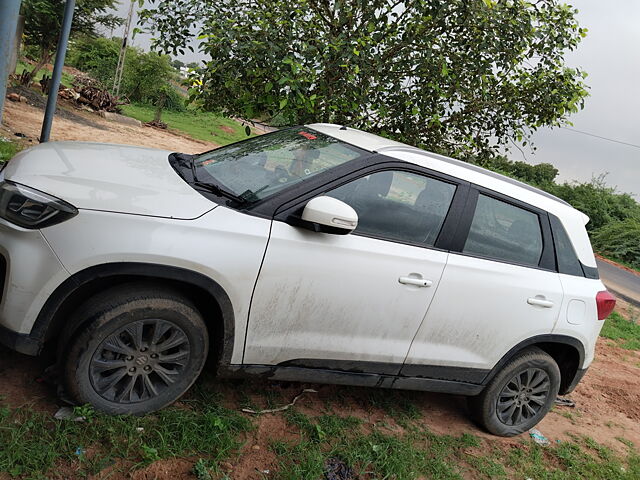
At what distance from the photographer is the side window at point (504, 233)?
362 centimetres

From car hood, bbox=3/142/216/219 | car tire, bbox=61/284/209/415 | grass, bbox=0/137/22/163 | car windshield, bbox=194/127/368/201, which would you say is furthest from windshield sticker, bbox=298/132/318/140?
grass, bbox=0/137/22/163

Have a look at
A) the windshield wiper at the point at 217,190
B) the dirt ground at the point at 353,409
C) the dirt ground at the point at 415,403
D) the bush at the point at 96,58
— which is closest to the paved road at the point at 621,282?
the dirt ground at the point at 415,403

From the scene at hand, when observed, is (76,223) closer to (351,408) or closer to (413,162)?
(413,162)

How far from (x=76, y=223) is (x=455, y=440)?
9.46 feet

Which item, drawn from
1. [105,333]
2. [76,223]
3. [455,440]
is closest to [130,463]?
[105,333]

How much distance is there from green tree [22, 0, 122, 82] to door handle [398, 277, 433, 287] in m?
17.1

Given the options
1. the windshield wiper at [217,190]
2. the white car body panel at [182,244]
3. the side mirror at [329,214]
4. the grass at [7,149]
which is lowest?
the grass at [7,149]

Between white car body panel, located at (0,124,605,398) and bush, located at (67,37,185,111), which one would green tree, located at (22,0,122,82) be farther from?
white car body panel, located at (0,124,605,398)

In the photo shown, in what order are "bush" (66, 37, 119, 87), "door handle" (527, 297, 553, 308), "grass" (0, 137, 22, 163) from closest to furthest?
"door handle" (527, 297, 553, 308), "grass" (0, 137, 22, 163), "bush" (66, 37, 119, 87)

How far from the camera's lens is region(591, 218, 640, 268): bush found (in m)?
26.4

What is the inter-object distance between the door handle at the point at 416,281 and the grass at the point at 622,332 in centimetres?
648

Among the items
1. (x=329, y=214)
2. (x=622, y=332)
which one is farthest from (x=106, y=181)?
(x=622, y=332)

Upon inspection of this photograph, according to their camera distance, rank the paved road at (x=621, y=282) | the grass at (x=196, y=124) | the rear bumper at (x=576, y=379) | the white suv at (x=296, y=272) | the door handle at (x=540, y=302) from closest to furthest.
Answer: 1. the white suv at (x=296, y=272)
2. the door handle at (x=540, y=302)
3. the rear bumper at (x=576, y=379)
4. the paved road at (x=621, y=282)
5. the grass at (x=196, y=124)

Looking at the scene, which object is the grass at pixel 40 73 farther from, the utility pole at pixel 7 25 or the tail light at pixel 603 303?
the tail light at pixel 603 303
